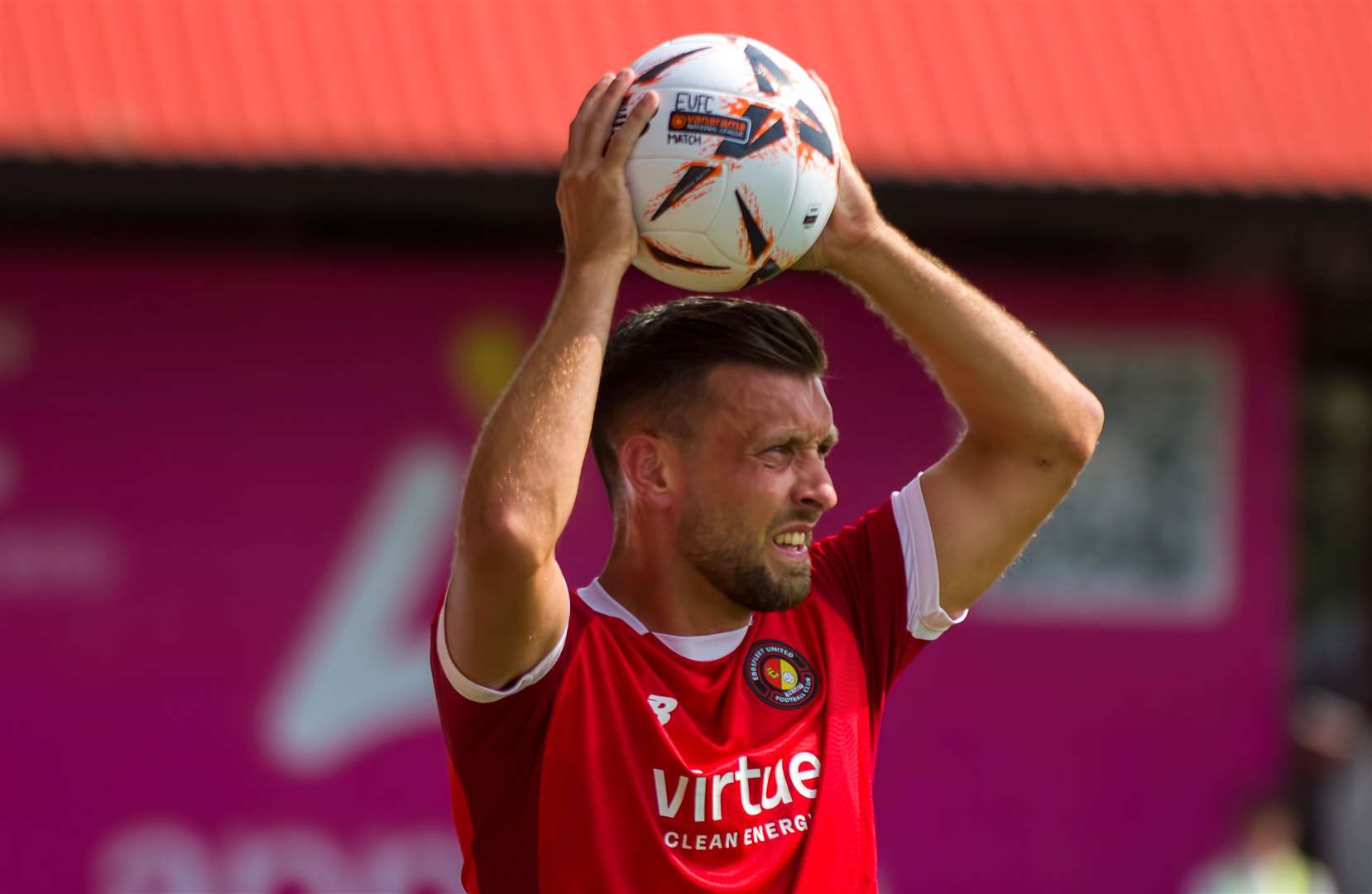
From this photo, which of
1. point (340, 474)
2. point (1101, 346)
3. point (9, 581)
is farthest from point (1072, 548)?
point (9, 581)

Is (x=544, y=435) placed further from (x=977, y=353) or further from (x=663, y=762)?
(x=977, y=353)

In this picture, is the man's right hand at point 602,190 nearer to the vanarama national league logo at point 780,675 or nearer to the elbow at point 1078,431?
the vanarama national league logo at point 780,675

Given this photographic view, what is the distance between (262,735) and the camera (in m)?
8.15

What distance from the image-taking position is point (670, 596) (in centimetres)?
309

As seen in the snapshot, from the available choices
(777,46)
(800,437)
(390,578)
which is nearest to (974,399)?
(800,437)

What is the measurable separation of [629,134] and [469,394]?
568 centimetres

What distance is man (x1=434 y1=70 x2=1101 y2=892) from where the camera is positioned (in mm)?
2734

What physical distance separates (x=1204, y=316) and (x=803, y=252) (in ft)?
21.3

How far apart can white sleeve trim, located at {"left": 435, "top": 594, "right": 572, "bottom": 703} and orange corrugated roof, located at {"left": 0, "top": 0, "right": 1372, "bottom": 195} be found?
510cm

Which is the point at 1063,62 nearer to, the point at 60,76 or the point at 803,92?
the point at 60,76

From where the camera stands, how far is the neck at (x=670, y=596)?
10.1ft

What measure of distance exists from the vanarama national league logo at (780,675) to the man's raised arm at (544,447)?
1.33ft

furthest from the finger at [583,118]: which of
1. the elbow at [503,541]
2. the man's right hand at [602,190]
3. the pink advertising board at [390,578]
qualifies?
the pink advertising board at [390,578]

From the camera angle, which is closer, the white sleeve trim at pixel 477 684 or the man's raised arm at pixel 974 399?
the white sleeve trim at pixel 477 684
